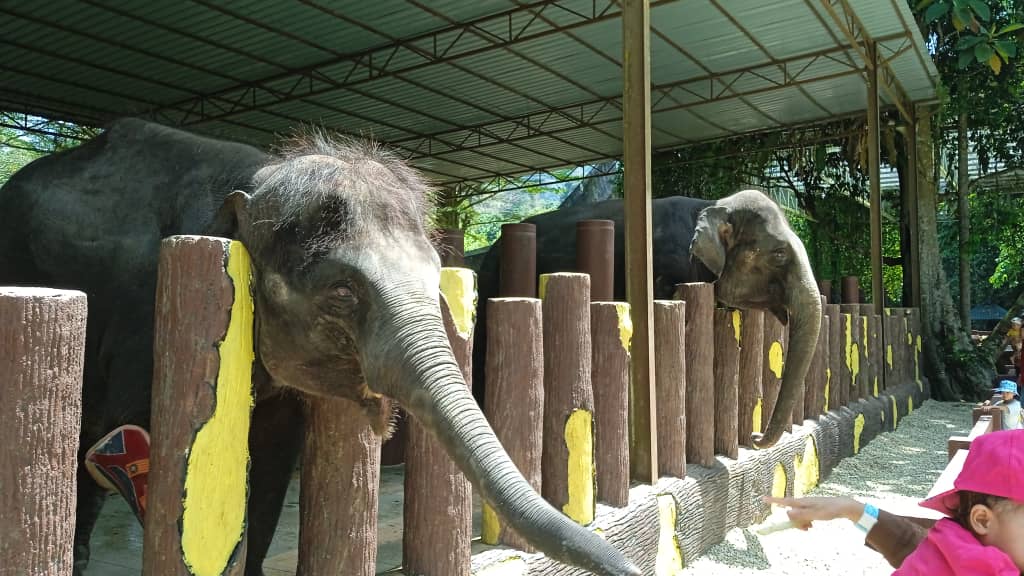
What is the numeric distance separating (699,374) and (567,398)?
5.04 feet

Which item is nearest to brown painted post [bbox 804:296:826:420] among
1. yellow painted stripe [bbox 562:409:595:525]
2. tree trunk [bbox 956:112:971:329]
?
yellow painted stripe [bbox 562:409:595:525]

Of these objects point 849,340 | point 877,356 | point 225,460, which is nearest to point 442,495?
point 225,460

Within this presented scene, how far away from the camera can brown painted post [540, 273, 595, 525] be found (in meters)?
3.43

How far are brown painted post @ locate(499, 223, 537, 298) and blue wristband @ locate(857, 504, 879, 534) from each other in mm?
1949

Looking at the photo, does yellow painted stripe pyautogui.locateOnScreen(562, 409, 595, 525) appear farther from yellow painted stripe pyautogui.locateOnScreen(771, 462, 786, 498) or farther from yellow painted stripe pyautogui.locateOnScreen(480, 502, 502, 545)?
yellow painted stripe pyautogui.locateOnScreen(771, 462, 786, 498)

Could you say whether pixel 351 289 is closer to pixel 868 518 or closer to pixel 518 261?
pixel 868 518

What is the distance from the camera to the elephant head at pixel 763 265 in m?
5.21

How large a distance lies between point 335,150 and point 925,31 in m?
13.7

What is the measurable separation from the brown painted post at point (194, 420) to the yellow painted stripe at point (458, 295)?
0.83m

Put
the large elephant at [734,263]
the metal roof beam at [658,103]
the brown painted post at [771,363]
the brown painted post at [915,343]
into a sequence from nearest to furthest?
the large elephant at [734,263] < the brown painted post at [771,363] < the brown painted post at [915,343] < the metal roof beam at [658,103]

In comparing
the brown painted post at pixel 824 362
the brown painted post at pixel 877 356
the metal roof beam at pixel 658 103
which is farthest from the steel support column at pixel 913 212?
the brown painted post at pixel 824 362

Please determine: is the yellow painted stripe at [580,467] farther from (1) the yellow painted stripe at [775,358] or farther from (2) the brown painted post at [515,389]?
(1) the yellow painted stripe at [775,358]

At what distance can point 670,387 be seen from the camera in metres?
4.47

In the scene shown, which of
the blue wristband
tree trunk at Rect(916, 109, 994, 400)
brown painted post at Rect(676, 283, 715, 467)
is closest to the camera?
the blue wristband
